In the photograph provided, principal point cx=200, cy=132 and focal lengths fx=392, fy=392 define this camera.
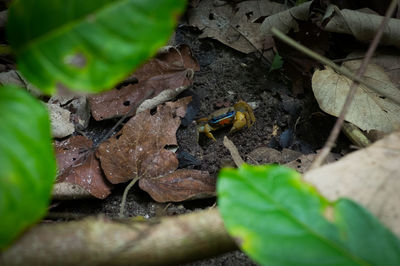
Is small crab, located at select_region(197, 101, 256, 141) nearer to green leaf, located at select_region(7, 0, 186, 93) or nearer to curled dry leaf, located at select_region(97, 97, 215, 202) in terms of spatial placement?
curled dry leaf, located at select_region(97, 97, 215, 202)

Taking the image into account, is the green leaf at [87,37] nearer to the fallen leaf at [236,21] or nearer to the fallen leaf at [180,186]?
the fallen leaf at [180,186]

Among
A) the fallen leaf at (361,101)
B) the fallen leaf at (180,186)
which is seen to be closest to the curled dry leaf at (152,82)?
the fallen leaf at (180,186)

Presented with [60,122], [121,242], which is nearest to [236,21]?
[60,122]

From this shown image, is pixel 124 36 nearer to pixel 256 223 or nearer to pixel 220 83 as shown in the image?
pixel 256 223

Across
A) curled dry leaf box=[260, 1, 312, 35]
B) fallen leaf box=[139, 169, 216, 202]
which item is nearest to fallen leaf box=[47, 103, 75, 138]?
fallen leaf box=[139, 169, 216, 202]

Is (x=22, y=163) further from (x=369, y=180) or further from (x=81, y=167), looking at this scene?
(x=81, y=167)

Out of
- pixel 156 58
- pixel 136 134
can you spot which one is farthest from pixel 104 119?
pixel 156 58
